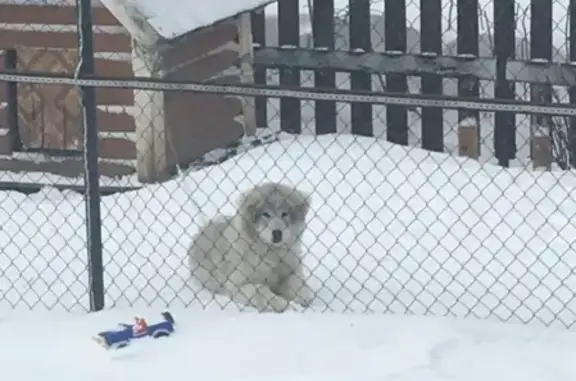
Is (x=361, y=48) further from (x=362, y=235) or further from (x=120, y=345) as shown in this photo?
(x=120, y=345)

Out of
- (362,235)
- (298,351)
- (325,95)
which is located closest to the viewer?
(298,351)

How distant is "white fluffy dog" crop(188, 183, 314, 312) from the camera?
6031 mm

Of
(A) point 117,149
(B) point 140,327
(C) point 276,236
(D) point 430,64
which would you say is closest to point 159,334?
(B) point 140,327

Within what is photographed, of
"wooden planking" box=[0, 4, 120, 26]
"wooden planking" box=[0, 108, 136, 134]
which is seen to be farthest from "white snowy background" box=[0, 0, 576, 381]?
"wooden planking" box=[0, 4, 120, 26]

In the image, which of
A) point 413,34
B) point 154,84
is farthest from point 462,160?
point 154,84

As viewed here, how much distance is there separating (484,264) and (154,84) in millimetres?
1817

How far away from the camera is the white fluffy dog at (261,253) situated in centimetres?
603

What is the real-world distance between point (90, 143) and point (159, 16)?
82.9 inches

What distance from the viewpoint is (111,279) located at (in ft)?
20.7

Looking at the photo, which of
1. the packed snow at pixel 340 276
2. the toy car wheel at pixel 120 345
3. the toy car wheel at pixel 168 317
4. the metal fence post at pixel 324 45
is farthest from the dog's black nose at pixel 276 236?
the metal fence post at pixel 324 45

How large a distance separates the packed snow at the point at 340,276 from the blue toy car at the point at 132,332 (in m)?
0.03

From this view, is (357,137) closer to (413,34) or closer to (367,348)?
(413,34)

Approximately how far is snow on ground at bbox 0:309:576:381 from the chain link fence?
359 mm

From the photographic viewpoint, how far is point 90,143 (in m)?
5.64
